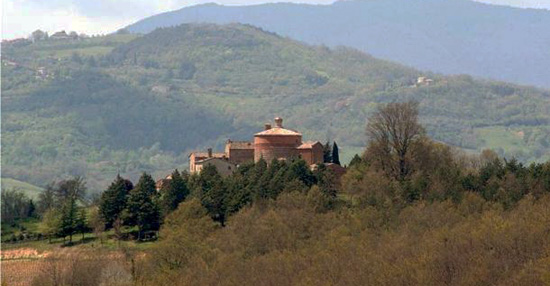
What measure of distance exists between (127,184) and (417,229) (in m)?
37.8

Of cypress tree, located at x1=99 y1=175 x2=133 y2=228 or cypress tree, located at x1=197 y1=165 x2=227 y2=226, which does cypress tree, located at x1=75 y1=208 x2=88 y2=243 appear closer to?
cypress tree, located at x1=99 y1=175 x2=133 y2=228

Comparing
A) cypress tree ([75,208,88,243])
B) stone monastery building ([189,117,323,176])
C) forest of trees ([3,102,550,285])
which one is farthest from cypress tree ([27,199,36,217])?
cypress tree ([75,208,88,243])

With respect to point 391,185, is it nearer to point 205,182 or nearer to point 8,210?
point 205,182

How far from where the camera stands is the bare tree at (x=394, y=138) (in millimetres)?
102113

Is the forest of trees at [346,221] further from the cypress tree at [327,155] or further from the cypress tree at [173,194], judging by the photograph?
the cypress tree at [327,155]

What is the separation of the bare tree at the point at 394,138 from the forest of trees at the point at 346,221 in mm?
100

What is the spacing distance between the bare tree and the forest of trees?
10 cm

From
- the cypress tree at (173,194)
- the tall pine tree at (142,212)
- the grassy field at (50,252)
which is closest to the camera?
the grassy field at (50,252)

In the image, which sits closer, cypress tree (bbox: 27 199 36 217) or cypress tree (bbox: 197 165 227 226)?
cypress tree (bbox: 197 165 227 226)

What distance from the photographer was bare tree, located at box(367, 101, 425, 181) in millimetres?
102113

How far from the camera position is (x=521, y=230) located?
2753 inches

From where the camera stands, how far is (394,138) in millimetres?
103875

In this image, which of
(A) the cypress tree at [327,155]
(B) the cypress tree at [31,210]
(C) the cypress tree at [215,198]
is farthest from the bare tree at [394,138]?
(B) the cypress tree at [31,210]

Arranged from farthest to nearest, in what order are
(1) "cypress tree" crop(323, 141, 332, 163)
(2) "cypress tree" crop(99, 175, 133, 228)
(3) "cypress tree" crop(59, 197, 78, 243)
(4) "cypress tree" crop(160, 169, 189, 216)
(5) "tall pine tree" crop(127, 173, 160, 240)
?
(1) "cypress tree" crop(323, 141, 332, 163), (3) "cypress tree" crop(59, 197, 78, 243), (2) "cypress tree" crop(99, 175, 133, 228), (4) "cypress tree" crop(160, 169, 189, 216), (5) "tall pine tree" crop(127, 173, 160, 240)
